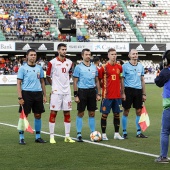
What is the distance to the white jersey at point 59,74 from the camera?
1209 centimetres

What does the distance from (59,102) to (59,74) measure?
0.62 meters

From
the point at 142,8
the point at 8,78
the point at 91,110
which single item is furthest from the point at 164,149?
the point at 142,8

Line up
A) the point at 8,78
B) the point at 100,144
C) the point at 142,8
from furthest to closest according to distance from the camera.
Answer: the point at 142,8
the point at 8,78
the point at 100,144

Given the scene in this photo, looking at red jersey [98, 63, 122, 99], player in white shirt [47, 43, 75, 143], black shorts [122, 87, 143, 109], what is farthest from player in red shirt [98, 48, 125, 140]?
player in white shirt [47, 43, 75, 143]

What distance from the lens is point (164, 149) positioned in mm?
9109

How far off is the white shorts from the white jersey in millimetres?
101

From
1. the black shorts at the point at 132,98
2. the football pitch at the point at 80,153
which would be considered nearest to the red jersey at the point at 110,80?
the black shorts at the point at 132,98

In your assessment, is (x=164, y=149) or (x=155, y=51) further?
(x=155, y=51)

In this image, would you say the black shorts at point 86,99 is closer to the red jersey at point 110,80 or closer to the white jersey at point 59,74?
the red jersey at point 110,80

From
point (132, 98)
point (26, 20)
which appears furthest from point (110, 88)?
point (26, 20)

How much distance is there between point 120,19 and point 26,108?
146 feet

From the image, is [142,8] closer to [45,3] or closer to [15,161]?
[45,3]

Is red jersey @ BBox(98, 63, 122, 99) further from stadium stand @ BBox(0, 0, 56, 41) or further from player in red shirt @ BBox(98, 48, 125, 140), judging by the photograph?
stadium stand @ BBox(0, 0, 56, 41)

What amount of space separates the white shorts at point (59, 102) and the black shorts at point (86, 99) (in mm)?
409
